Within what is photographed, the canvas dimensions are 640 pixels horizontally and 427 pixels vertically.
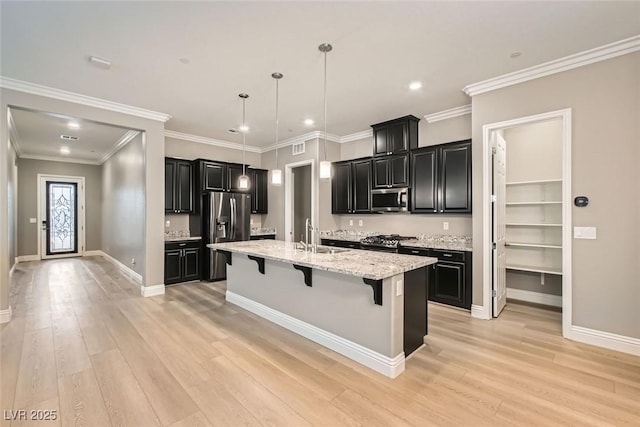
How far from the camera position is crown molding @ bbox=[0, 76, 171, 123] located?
11.9 ft

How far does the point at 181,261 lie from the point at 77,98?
3.03 metres

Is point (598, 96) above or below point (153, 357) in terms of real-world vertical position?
above

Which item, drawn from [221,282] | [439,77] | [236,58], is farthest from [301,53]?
[221,282]

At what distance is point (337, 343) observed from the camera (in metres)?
2.86

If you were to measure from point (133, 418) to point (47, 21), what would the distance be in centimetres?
328

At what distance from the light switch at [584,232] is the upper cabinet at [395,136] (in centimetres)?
255

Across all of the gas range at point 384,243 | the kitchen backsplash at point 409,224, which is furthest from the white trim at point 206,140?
the gas range at point 384,243

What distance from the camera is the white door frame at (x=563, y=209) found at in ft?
10.3

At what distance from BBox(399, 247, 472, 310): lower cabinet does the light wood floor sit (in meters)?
0.36

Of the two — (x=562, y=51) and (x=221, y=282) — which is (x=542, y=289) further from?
(x=221, y=282)

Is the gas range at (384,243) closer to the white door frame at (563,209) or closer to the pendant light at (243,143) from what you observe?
the white door frame at (563,209)

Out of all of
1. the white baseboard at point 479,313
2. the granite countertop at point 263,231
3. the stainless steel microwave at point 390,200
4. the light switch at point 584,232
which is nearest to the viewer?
the light switch at point 584,232

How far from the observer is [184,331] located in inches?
132

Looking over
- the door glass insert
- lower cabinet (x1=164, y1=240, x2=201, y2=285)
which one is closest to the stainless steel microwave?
lower cabinet (x1=164, y1=240, x2=201, y2=285)
